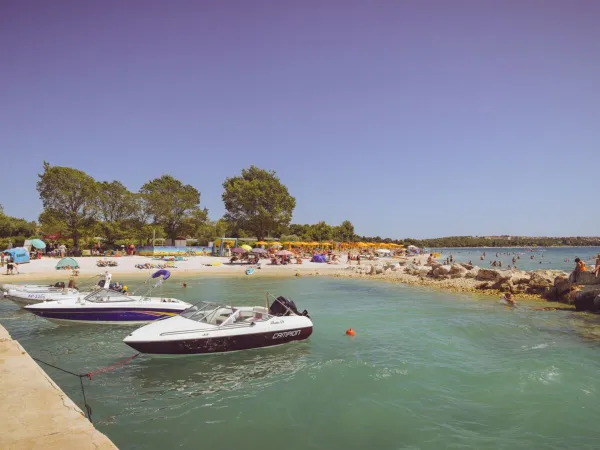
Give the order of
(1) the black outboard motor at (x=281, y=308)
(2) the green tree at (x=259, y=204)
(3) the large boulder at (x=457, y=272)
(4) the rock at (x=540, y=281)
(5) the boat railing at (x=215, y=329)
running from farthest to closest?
1. (2) the green tree at (x=259, y=204)
2. (3) the large boulder at (x=457, y=272)
3. (4) the rock at (x=540, y=281)
4. (1) the black outboard motor at (x=281, y=308)
5. (5) the boat railing at (x=215, y=329)

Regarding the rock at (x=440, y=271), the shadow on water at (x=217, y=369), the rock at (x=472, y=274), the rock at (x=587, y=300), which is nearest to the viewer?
the shadow on water at (x=217, y=369)

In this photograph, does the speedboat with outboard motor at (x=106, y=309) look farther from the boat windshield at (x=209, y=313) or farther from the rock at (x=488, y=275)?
the rock at (x=488, y=275)

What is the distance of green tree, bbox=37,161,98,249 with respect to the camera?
5319 centimetres

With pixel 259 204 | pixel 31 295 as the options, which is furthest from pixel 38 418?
pixel 259 204

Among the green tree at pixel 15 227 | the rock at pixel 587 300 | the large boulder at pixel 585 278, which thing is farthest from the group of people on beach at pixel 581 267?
the green tree at pixel 15 227

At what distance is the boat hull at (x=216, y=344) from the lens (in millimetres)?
11844

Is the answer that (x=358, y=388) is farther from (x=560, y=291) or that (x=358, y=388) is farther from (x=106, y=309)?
(x=560, y=291)

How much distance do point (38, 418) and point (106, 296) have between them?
39.7ft

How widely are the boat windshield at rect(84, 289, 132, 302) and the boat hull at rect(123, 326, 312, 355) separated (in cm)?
623

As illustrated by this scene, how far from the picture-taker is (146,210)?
65.6 meters

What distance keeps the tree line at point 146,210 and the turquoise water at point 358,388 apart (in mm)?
42494

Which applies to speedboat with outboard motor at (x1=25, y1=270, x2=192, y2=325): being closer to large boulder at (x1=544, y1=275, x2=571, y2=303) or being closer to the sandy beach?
the sandy beach

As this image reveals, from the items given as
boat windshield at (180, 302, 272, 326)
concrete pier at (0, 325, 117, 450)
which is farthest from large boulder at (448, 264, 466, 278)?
concrete pier at (0, 325, 117, 450)

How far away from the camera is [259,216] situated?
77188 millimetres
